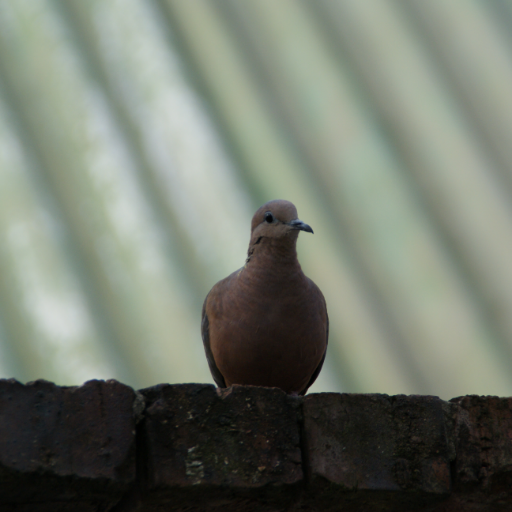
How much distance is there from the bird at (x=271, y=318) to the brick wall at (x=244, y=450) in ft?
1.35

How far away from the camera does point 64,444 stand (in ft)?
4.76

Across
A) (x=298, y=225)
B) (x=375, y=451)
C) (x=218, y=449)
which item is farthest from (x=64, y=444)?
(x=298, y=225)

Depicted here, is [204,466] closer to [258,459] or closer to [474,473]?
[258,459]

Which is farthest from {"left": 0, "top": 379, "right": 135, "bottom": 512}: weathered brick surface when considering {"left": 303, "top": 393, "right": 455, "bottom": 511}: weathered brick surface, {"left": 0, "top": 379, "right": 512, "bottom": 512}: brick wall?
{"left": 303, "top": 393, "right": 455, "bottom": 511}: weathered brick surface

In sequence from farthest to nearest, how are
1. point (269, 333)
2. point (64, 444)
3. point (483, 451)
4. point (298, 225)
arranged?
point (298, 225), point (269, 333), point (483, 451), point (64, 444)

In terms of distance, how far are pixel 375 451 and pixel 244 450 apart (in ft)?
1.10

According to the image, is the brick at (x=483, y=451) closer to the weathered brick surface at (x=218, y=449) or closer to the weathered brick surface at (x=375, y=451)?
the weathered brick surface at (x=375, y=451)

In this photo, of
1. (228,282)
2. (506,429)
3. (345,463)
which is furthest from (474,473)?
(228,282)

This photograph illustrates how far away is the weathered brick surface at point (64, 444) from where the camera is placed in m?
1.41

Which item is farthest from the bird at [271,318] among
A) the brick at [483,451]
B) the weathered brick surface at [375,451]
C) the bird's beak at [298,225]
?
the brick at [483,451]

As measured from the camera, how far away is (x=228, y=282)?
2336mm

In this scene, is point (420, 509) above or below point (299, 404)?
below

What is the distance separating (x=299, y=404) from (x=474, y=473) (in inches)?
19.1

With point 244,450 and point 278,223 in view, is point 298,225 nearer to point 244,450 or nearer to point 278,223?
point 278,223
